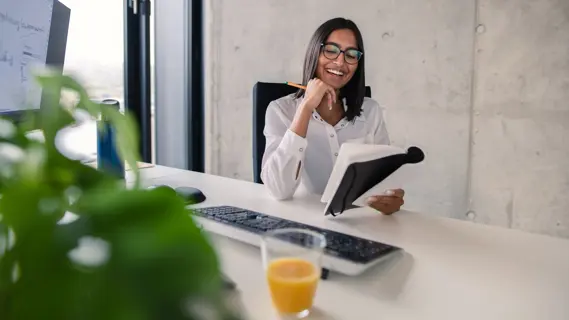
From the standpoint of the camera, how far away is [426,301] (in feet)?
2.27

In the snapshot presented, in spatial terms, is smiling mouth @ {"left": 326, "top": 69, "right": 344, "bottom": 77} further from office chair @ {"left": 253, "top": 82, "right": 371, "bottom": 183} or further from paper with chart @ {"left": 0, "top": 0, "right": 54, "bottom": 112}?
paper with chart @ {"left": 0, "top": 0, "right": 54, "bottom": 112}

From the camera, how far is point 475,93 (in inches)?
87.6

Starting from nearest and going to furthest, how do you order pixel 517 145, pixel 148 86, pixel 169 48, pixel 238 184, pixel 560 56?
pixel 238 184, pixel 560 56, pixel 517 145, pixel 148 86, pixel 169 48

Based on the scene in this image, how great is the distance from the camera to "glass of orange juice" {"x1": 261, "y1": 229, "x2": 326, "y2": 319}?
0.64m

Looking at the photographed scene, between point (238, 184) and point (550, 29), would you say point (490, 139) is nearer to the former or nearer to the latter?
point (550, 29)

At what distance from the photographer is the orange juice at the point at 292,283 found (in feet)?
2.09

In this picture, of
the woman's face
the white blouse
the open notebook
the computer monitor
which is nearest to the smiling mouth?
the woman's face

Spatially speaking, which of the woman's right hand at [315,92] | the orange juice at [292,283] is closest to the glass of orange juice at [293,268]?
the orange juice at [292,283]

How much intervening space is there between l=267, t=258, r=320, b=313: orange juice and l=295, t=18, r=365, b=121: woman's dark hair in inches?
43.2

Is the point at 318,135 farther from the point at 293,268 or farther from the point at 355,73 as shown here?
the point at 293,268

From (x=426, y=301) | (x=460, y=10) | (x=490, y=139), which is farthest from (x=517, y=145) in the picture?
(x=426, y=301)

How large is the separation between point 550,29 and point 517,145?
1.70 ft

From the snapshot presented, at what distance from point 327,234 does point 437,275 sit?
21cm

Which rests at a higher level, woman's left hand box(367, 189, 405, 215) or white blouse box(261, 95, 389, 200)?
white blouse box(261, 95, 389, 200)
